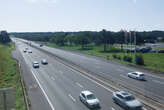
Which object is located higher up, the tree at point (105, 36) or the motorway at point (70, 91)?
the tree at point (105, 36)

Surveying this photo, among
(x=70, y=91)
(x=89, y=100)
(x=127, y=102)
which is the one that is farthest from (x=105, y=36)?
(x=127, y=102)

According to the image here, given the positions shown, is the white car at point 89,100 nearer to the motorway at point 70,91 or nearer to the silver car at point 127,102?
the motorway at point 70,91

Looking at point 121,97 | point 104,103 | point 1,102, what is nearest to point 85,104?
point 104,103

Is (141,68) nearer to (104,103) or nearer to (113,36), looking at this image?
(104,103)

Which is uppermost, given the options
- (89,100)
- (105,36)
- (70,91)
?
(105,36)

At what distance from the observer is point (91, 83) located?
88.1 feet

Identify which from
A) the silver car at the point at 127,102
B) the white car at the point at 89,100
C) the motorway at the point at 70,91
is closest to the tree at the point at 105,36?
the motorway at the point at 70,91

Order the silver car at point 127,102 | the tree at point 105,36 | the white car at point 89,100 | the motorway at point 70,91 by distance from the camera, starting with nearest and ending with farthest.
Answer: the silver car at point 127,102 < the white car at point 89,100 < the motorway at point 70,91 < the tree at point 105,36

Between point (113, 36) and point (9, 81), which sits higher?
point (113, 36)

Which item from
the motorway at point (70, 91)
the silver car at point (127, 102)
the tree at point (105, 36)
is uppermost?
the tree at point (105, 36)

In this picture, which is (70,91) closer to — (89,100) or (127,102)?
(89,100)

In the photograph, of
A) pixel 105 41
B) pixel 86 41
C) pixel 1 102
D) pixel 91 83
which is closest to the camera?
pixel 1 102

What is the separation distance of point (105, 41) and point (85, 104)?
221 feet

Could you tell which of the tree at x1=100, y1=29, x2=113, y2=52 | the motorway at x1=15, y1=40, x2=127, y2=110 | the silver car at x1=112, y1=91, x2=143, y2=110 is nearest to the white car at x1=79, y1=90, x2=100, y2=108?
the motorway at x1=15, y1=40, x2=127, y2=110
